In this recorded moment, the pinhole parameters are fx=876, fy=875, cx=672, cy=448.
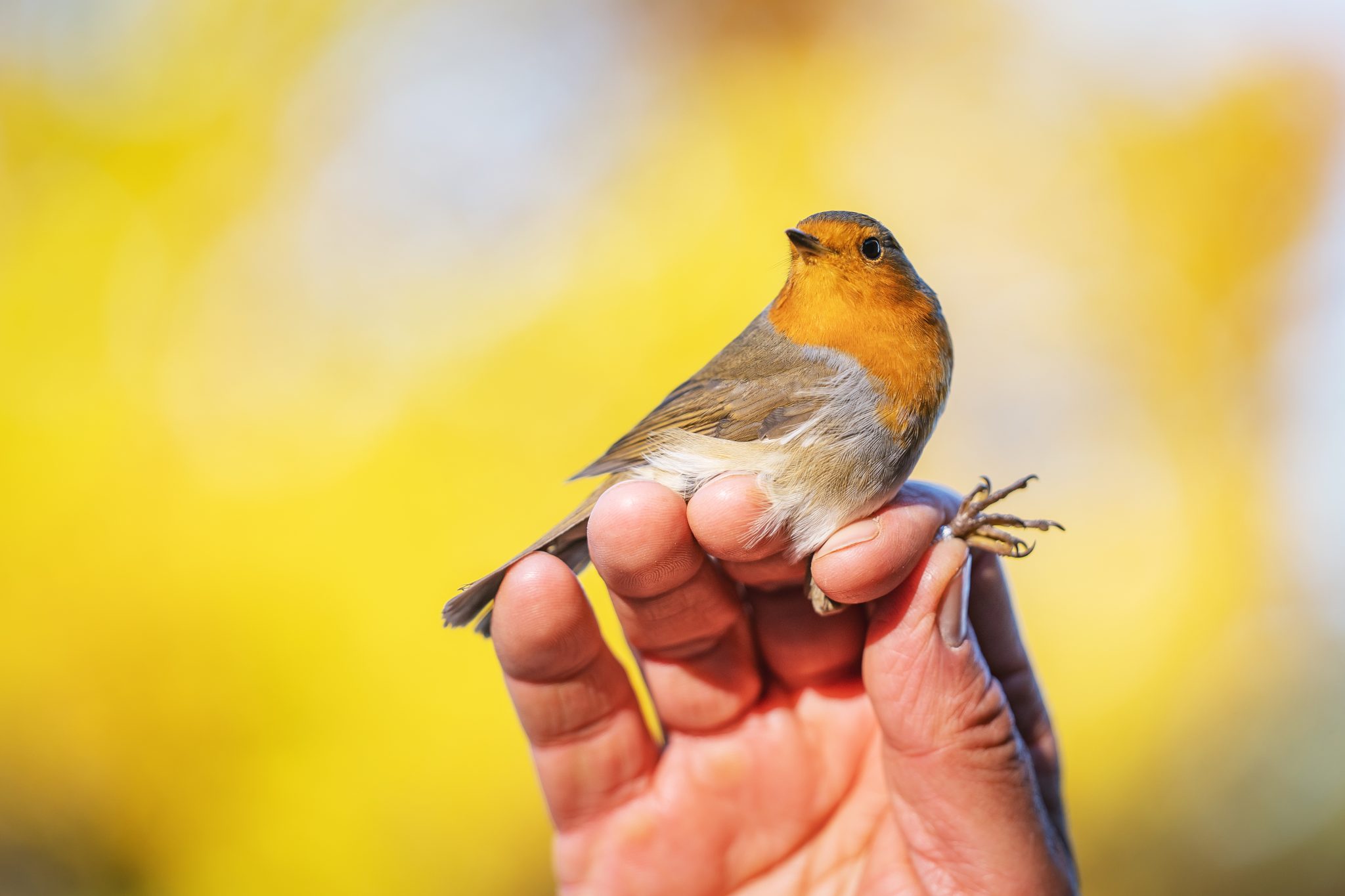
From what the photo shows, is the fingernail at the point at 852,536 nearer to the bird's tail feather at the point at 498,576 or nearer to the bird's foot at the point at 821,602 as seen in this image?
the bird's foot at the point at 821,602

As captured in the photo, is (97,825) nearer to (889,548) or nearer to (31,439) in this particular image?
(31,439)

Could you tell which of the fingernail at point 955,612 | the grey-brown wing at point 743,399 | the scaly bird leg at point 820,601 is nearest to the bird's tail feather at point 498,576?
the grey-brown wing at point 743,399

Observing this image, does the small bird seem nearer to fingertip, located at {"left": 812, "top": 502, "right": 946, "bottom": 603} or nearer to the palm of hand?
fingertip, located at {"left": 812, "top": 502, "right": 946, "bottom": 603}

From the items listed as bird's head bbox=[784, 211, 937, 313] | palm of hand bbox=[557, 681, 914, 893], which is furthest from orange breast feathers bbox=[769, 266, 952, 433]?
palm of hand bbox=[557, 681, 914, 893]

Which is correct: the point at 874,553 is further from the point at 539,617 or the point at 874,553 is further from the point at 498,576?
the point at 498,576

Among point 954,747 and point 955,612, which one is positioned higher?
point 955,612

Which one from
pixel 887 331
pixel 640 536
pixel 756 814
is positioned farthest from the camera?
pixel 756 814

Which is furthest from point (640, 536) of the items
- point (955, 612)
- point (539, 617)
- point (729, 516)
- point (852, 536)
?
point (955, 612)
